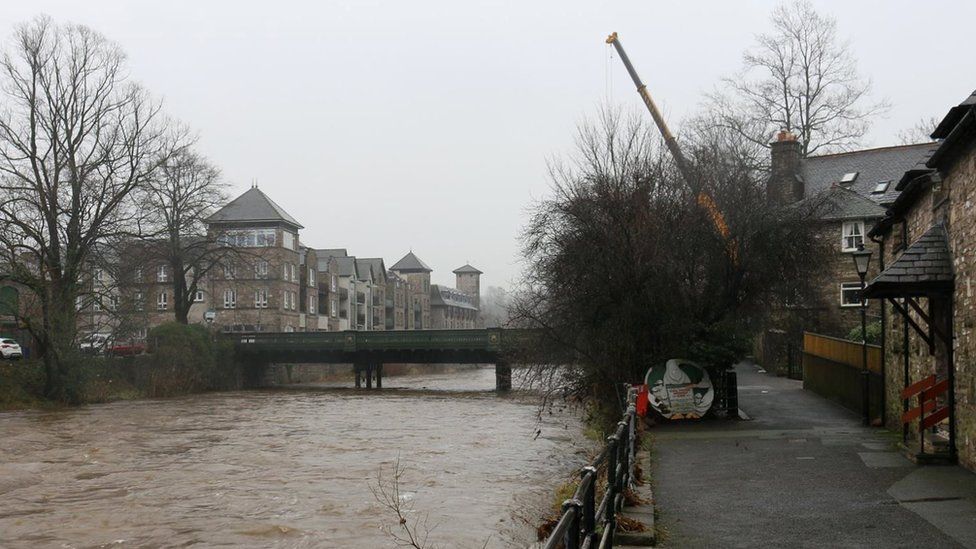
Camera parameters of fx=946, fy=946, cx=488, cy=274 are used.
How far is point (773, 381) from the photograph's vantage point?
116ft

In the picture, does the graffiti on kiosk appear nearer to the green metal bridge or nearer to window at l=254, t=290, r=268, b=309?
the green metal bridge

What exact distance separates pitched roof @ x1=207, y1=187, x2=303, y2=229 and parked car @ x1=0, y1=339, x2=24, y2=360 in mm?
24005

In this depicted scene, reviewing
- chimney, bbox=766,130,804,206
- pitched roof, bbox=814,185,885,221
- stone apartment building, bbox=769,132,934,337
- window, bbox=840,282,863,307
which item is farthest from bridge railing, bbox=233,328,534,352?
pitched roof, bbox=814,185,885,221

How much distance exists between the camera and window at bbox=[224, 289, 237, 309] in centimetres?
7719

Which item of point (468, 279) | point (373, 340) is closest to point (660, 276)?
point (373, 340)

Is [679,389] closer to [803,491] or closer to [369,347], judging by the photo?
[803,491]

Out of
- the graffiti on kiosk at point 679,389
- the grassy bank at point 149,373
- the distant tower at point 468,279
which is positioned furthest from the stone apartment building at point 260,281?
the distant tower at point 468,279

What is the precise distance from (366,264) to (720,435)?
88.2 m

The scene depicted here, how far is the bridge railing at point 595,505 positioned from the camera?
17.1 ft

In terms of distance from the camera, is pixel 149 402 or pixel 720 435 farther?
pixel 149 402

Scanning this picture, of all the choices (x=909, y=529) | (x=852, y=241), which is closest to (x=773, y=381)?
(x=852, y=241)

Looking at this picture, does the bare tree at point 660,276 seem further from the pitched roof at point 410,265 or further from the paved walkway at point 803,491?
the pitched roof at point 410,265

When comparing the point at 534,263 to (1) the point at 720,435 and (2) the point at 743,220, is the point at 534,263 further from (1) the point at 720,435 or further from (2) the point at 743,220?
(1) the point at 720,435

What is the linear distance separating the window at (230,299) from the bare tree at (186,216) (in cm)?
2147
